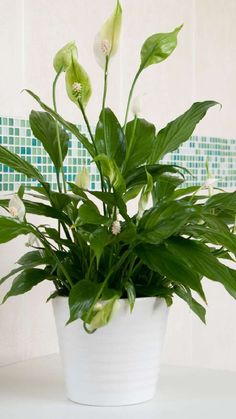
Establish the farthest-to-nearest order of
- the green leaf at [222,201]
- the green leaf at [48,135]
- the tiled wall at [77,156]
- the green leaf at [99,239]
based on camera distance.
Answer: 1. the tiled wall at [77,156]
2. the green leaf at [48,135]
3. the green leaf at [222,201]
4. the green leaf at [99,239]

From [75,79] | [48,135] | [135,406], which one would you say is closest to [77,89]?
[75,79]

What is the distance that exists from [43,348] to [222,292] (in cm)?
94

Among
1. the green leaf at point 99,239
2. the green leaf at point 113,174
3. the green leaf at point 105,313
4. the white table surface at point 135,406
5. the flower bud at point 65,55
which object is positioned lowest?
the white table surface at point 135,406

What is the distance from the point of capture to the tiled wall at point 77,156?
1.87 meters

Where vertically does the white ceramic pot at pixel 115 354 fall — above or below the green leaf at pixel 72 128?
below

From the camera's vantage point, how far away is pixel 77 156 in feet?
6.84

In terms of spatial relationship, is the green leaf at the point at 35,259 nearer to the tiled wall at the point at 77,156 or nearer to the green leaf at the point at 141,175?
the green leaf at the point at 141,175

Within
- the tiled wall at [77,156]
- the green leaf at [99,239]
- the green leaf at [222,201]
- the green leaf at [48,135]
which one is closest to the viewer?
the green leaf at [99,239]

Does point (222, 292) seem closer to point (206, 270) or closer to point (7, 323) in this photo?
point (7, 323)

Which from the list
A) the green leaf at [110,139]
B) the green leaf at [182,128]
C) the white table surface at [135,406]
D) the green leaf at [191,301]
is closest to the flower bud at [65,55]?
the green leaf at [110,139]

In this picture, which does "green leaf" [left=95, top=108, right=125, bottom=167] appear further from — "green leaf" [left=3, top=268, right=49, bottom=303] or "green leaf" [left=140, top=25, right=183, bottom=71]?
"green leaf" [left=3, top=268, right=49, bottom=303]

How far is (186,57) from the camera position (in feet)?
8.35

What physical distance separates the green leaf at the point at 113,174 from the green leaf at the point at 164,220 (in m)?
0.07

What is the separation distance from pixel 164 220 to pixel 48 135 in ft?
1.11
